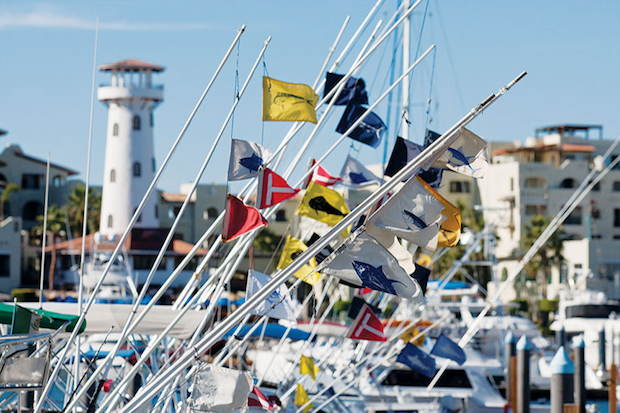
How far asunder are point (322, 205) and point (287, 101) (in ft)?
6.19

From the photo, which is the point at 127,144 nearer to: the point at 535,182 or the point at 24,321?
the point at 535,182

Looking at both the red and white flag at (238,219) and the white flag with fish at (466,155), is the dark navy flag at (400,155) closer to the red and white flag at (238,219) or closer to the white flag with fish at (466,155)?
the white flag with fish at (466,155)

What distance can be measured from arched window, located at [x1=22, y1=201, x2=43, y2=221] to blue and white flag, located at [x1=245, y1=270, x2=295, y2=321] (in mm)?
67879

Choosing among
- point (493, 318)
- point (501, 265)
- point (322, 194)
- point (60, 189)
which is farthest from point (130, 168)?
Result: point (322, 194)

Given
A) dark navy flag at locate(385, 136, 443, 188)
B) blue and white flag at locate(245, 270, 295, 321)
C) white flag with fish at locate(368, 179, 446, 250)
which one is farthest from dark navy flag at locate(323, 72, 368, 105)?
white flag with fish at locate(368, 179, 446, 250)

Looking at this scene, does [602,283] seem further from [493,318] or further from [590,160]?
[493,318]

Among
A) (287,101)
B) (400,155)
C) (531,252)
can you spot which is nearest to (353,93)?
(287,101)

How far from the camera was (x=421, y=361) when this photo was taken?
68.6 ft

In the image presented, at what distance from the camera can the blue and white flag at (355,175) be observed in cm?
1992

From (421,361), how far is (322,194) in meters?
6.37

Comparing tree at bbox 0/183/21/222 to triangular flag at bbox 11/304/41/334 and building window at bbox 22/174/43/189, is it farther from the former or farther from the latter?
triangular flag at bbox 11/304/41/334

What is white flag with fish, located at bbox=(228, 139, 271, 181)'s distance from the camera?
1402cm

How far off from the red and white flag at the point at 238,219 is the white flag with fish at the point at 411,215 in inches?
83.5

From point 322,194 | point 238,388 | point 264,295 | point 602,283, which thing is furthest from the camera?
point 602,283
